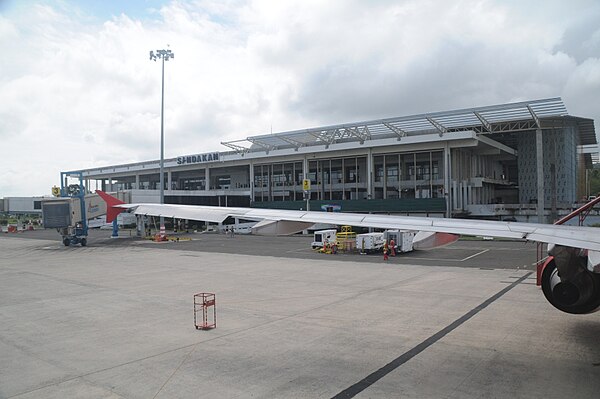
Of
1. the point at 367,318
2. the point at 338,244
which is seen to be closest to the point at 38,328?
the point at 367,318

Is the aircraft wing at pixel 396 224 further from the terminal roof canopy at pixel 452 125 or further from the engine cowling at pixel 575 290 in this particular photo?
the terminal roof canopy at pixel 452 125

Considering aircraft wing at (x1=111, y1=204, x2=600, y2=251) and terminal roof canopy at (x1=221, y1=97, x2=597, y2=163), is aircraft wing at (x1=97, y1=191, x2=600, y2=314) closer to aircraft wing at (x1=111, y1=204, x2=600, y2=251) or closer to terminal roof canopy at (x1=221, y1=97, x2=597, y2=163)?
aircraft wing at (x1=111, y1=204, x2=600, y2=251)

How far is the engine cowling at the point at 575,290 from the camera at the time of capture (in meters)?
10.2

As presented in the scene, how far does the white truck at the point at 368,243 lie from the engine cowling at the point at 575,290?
27765 millimetres

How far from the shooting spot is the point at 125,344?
12.2 meters

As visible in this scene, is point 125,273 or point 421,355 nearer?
point 421,355

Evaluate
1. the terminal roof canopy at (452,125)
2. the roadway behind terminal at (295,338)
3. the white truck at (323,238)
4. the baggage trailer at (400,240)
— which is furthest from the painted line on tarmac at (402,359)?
the terminal roof canopy at (452,125)

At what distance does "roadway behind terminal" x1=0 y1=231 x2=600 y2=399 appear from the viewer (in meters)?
9.21

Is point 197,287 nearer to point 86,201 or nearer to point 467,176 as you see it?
point 86,201

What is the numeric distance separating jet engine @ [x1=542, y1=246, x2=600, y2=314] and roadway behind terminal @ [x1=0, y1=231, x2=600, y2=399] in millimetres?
1408

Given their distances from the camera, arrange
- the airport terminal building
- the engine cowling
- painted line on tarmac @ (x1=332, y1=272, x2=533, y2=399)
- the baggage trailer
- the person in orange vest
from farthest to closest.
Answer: the airport terminal building, the baggage trailer, the person in orange vest, the engine cowling, painted line on tarmac @ (x1=332, y1=272, x2=533, y2=399)

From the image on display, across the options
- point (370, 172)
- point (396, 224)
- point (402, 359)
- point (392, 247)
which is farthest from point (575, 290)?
point (370, 172)

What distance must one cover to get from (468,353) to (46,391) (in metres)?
9.74

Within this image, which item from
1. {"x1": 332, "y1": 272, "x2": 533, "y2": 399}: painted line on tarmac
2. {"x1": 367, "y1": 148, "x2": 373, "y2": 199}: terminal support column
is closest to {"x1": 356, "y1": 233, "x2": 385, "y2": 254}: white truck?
{"x1": 332, "y1": 272, "x2": 533, "y2": 399}: painted line on tarmac
